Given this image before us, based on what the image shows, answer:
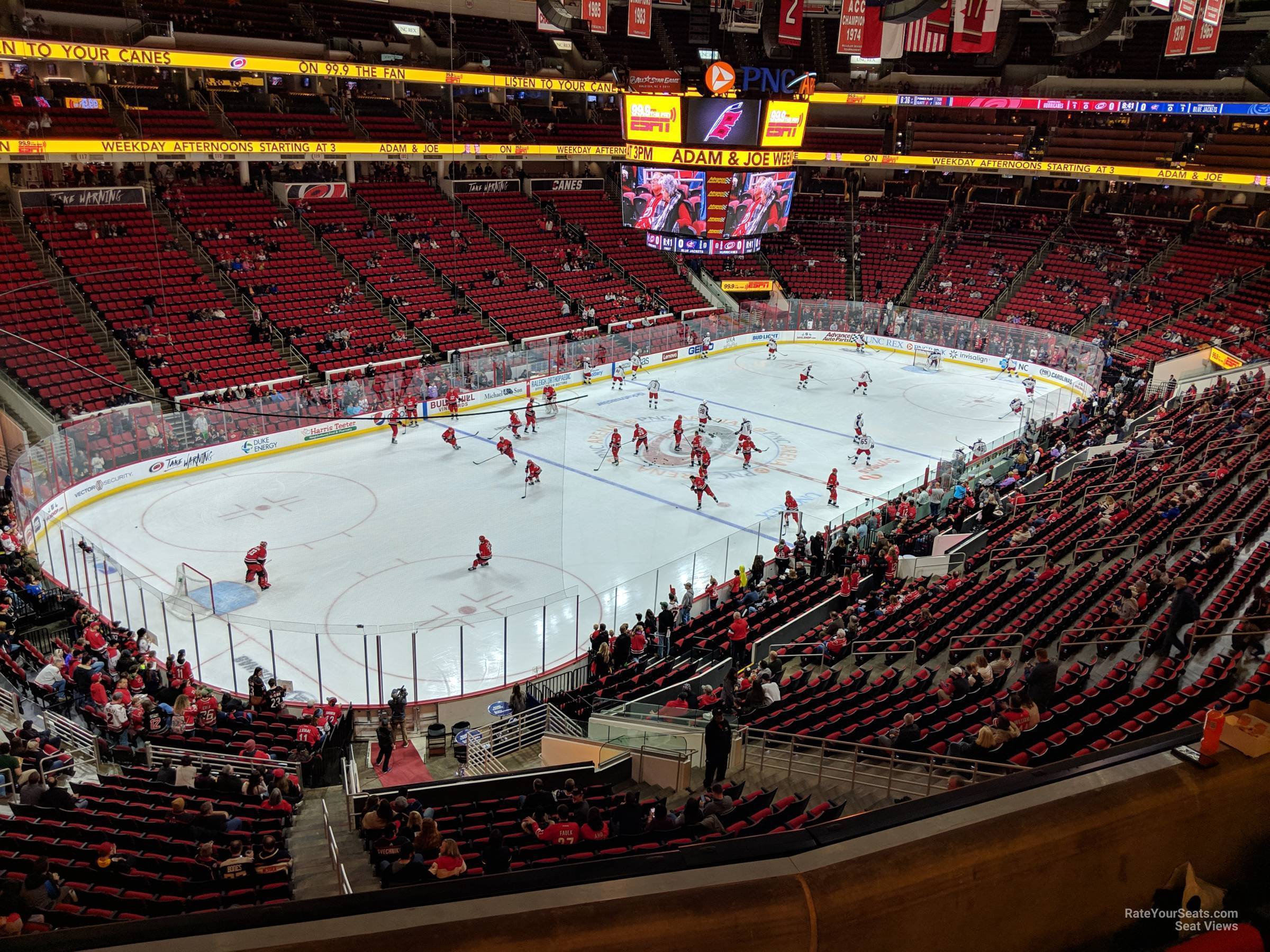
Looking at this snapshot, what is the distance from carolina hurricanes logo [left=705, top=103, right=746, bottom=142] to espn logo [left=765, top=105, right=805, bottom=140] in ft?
2.81

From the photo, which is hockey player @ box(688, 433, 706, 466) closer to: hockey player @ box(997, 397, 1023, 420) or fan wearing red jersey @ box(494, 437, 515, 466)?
fan wearing red jersey @ box(494, 437, 515, 466)

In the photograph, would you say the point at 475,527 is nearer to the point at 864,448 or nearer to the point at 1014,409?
the point at 864,448

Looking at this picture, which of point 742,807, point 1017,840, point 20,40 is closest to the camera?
Answer: point 1017,840

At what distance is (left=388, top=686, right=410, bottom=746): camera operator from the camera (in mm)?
13930

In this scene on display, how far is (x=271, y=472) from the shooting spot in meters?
25.7

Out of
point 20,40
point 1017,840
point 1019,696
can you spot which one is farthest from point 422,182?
point 1017,840

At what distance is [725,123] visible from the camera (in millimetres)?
25297

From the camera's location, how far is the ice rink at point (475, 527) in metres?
16.5

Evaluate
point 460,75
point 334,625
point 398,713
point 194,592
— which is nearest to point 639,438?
point 334,625

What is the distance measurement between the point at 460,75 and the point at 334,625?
1161 inches

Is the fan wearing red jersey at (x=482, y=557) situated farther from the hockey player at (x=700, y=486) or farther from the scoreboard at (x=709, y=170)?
the scoreboard at (x=709, y=170)

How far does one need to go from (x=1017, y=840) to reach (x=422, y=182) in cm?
4507

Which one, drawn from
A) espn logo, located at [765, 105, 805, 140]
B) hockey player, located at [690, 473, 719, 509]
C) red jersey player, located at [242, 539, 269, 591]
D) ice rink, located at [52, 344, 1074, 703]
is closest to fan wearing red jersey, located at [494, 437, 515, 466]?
ice rink, located at [52, 344, 1074, 703]

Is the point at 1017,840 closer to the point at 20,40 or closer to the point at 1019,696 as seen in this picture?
the point at 1019,696
